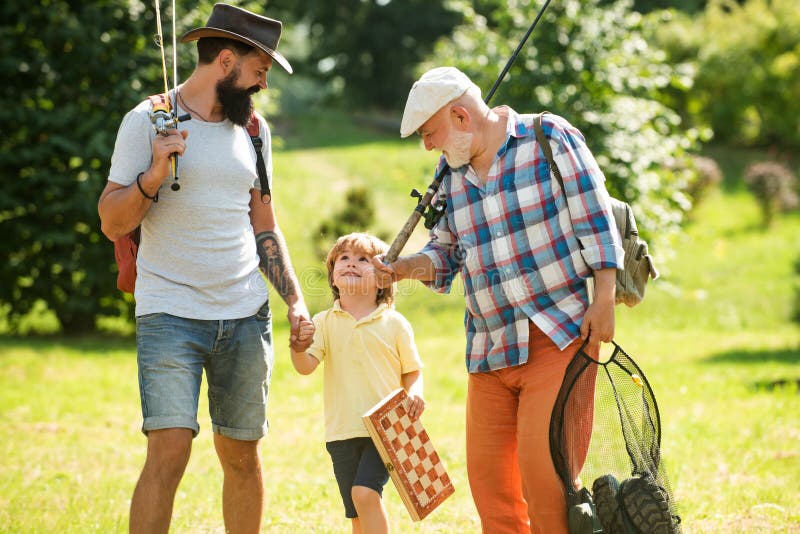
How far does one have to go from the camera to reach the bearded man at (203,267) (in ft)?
11.6

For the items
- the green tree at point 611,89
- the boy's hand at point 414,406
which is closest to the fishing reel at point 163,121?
the boy's hand at point 414,406

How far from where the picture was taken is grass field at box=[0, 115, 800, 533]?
17.2 ft

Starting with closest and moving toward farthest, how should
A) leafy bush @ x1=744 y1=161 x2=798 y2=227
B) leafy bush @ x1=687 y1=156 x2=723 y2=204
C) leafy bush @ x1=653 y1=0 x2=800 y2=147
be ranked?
leafy bush @ x1=744 y1=161 x2=798 y2=227 → leafy bush @ x1=687 y1=156 x2=723 y2=204 → leafy bush @ x1=653 y1=0 x2=800 y2=147

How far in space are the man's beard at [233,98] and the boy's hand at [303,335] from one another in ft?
2.83

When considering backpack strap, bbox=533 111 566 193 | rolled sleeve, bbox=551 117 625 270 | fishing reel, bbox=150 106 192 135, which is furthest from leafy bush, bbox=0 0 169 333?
rolled sleeve, bbox=551 117 625 270

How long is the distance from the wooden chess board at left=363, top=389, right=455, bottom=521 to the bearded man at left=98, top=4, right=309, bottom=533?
488 mm

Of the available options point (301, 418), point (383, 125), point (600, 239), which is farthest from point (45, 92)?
point (383, 125)

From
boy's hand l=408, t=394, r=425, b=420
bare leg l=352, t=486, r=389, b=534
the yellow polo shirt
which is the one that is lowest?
bare leg l=352, t=486, r=389, b=534


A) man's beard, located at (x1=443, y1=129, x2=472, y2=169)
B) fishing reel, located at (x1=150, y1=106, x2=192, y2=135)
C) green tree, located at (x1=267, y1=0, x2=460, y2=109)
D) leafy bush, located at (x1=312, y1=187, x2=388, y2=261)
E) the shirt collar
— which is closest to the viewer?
fishing reel, located at (x1=150, y1=106, x2=192, y2=135)

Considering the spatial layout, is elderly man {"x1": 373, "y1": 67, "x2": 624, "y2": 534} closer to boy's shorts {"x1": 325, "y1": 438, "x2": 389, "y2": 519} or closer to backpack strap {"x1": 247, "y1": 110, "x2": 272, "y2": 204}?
boy's shorts {"x1": 325, "y1": 438, "x2": 389, "y2": 519}

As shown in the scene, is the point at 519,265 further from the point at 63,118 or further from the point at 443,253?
the point at 63,118

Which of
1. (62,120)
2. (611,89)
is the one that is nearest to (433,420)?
(611,89)

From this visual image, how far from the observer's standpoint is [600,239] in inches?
141

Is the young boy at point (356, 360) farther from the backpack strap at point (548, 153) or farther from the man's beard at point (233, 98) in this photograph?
the backpack strap at point (548, 153)
